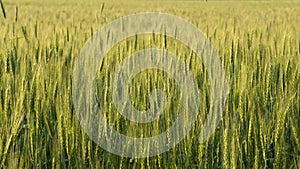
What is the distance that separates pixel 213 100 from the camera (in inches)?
38.4

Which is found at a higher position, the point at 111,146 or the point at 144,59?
the point at 144,59

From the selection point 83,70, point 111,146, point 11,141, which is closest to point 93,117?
point 111,146

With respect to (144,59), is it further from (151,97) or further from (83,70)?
(151,97)

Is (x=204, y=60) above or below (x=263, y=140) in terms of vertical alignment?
above

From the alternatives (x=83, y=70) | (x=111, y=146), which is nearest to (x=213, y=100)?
(x=111, y=146)

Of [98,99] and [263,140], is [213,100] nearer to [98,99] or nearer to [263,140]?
[263,140]

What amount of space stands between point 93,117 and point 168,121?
0.53 ft

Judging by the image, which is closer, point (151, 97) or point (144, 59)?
point (151, 97)

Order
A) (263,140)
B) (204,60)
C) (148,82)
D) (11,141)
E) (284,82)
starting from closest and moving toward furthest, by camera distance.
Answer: (11,141) < (263,140) < (148,82) < (284,82) < (204,60)

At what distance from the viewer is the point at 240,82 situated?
1.05m

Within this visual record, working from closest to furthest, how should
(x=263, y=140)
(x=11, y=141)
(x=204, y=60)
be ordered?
(x=11, y=141)
(x=263, y=140)
(x=204, y=60)

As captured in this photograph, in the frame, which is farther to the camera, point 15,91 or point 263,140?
point 15,91

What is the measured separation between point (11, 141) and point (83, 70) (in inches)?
19.0

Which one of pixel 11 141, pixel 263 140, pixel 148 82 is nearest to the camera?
pixel 11 141
